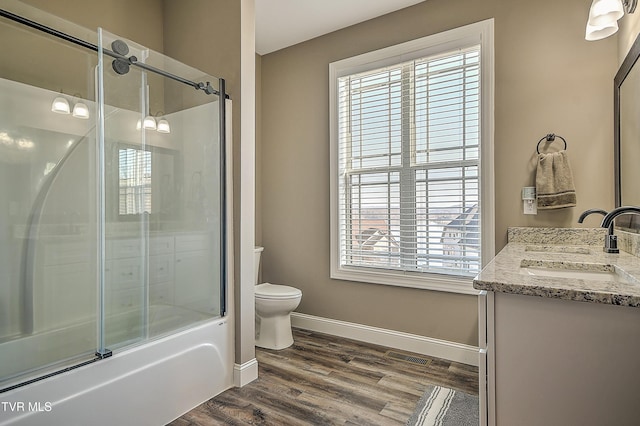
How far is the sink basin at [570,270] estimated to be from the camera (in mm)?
1468

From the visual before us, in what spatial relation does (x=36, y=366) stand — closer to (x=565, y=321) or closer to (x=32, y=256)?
(x=32, y=256)

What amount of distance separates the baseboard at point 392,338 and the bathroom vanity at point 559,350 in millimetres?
1547

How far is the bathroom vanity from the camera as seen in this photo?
3.16 ft

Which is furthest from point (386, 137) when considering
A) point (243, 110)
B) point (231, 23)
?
point (231, 23)

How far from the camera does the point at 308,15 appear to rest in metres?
2.96

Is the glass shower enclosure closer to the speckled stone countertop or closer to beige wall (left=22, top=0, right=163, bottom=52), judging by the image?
beige wall (left=22, top=0, right=163, bottom=52)

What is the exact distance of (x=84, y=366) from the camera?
61.7 inches

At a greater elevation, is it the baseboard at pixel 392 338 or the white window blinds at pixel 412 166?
the white window blinds at pixel 412 166

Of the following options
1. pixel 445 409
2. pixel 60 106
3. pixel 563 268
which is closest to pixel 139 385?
pixel 60 106

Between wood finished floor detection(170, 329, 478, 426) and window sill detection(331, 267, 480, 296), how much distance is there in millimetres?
531

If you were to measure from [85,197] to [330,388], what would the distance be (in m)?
1.76

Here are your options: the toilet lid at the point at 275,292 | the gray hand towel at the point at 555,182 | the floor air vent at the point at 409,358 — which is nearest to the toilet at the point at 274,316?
the toilet lid at the point at 275,292

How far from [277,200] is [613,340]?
115 inches

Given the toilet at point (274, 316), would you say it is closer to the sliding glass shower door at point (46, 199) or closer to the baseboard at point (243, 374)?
the baseboard at point (243, 374)
